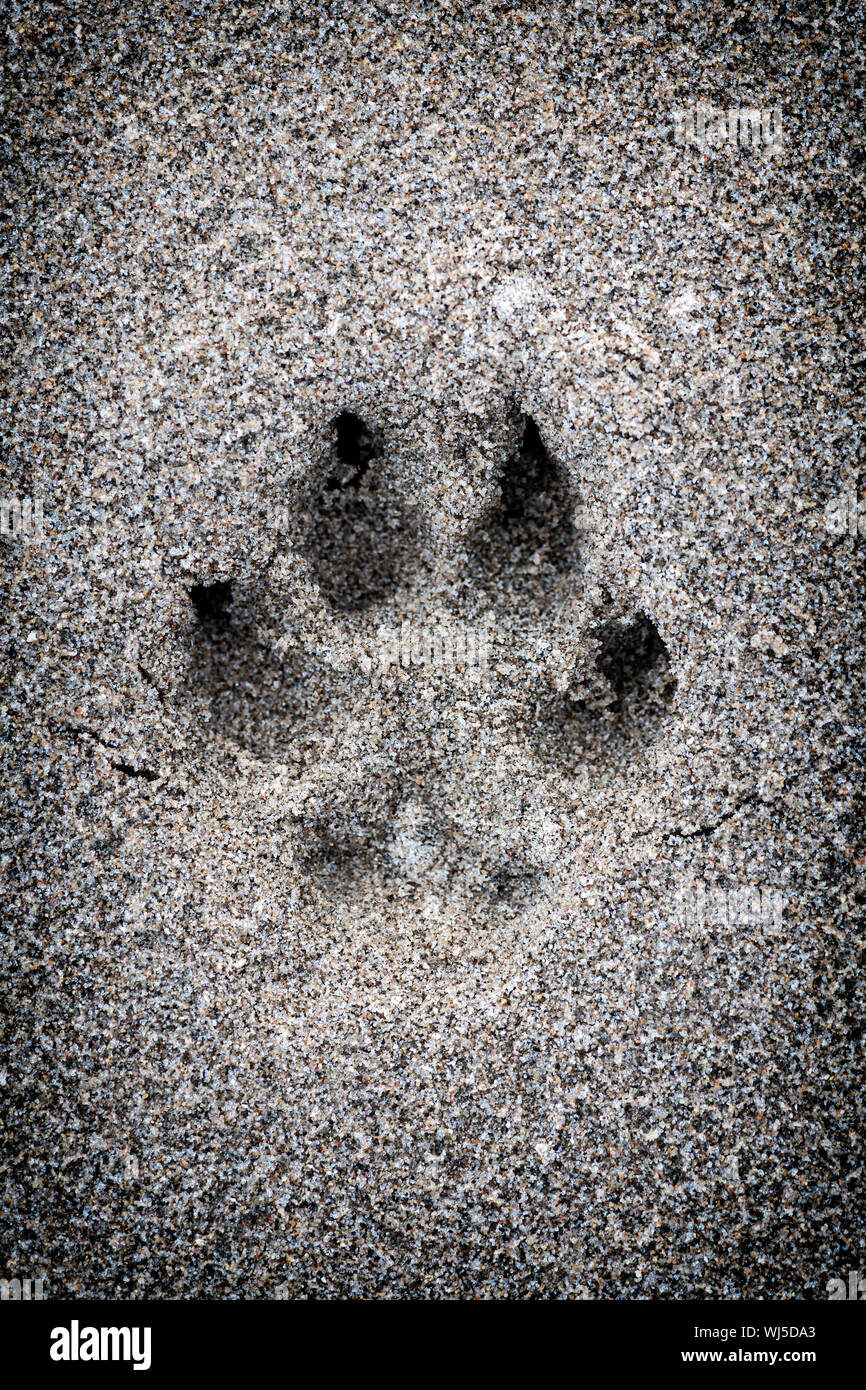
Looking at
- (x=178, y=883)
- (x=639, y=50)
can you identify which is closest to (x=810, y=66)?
(x=639, y=50)

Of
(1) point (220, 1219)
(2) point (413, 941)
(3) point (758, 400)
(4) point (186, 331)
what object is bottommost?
(1) point (220, 1219)
